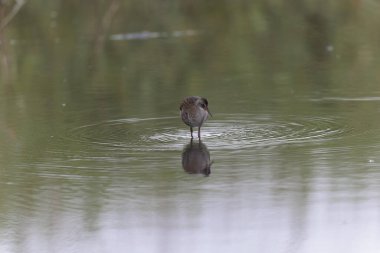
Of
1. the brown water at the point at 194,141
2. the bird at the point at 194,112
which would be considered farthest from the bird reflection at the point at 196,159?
the bird at the point at 194,112

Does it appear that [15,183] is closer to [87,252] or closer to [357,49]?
[87,252]

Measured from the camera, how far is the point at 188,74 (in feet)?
45.5

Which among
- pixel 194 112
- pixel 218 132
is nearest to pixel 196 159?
pixel 194 112

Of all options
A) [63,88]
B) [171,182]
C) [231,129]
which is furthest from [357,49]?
[171,182]

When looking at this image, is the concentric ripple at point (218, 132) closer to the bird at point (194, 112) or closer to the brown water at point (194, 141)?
the brown water at point (194, 141)

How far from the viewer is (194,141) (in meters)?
9.64

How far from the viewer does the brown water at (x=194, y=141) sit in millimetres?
6758

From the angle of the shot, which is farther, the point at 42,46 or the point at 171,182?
the point at 42,46

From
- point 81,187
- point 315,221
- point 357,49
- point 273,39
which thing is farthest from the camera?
point 273,39

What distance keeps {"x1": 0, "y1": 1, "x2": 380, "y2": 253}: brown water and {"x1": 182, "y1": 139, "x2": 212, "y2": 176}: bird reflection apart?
31 millimetres

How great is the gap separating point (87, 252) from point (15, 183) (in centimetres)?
207

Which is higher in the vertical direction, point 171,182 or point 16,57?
point 16,57

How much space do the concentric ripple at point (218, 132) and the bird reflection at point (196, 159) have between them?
10 cm

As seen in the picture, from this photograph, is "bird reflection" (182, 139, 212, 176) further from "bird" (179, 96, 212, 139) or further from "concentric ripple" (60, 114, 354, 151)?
"bird" (179, 96, 212, 139)
